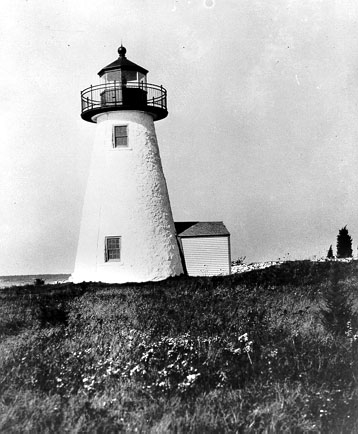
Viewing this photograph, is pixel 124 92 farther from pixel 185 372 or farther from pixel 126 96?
pixel 185 372

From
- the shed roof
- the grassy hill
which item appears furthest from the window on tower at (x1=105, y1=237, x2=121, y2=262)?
the grassy hill

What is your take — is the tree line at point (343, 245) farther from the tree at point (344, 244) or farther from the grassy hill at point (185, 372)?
the grassy hill at point (185, 372)

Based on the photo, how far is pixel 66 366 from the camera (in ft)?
22.6

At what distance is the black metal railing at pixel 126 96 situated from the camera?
23250 millimetres

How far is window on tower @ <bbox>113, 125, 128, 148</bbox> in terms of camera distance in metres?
23.2

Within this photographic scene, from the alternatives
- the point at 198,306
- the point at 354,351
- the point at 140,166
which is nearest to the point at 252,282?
the point at 198,306

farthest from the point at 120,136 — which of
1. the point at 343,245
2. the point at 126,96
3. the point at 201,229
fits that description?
the point at 343,245

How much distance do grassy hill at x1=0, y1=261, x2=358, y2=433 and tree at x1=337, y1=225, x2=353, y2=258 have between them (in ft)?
82.4

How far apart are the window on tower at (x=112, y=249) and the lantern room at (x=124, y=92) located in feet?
17.3

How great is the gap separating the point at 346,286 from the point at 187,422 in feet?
30.4

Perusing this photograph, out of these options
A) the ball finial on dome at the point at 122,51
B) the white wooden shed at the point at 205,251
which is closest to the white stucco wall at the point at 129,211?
the ball finial on dome at the point at 122,51

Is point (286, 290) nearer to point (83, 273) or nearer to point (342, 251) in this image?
point (83, 273)

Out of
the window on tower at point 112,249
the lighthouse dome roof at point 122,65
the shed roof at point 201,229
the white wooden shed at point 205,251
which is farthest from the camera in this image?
the shed roof at point 201,229

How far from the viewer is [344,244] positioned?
117 feet
